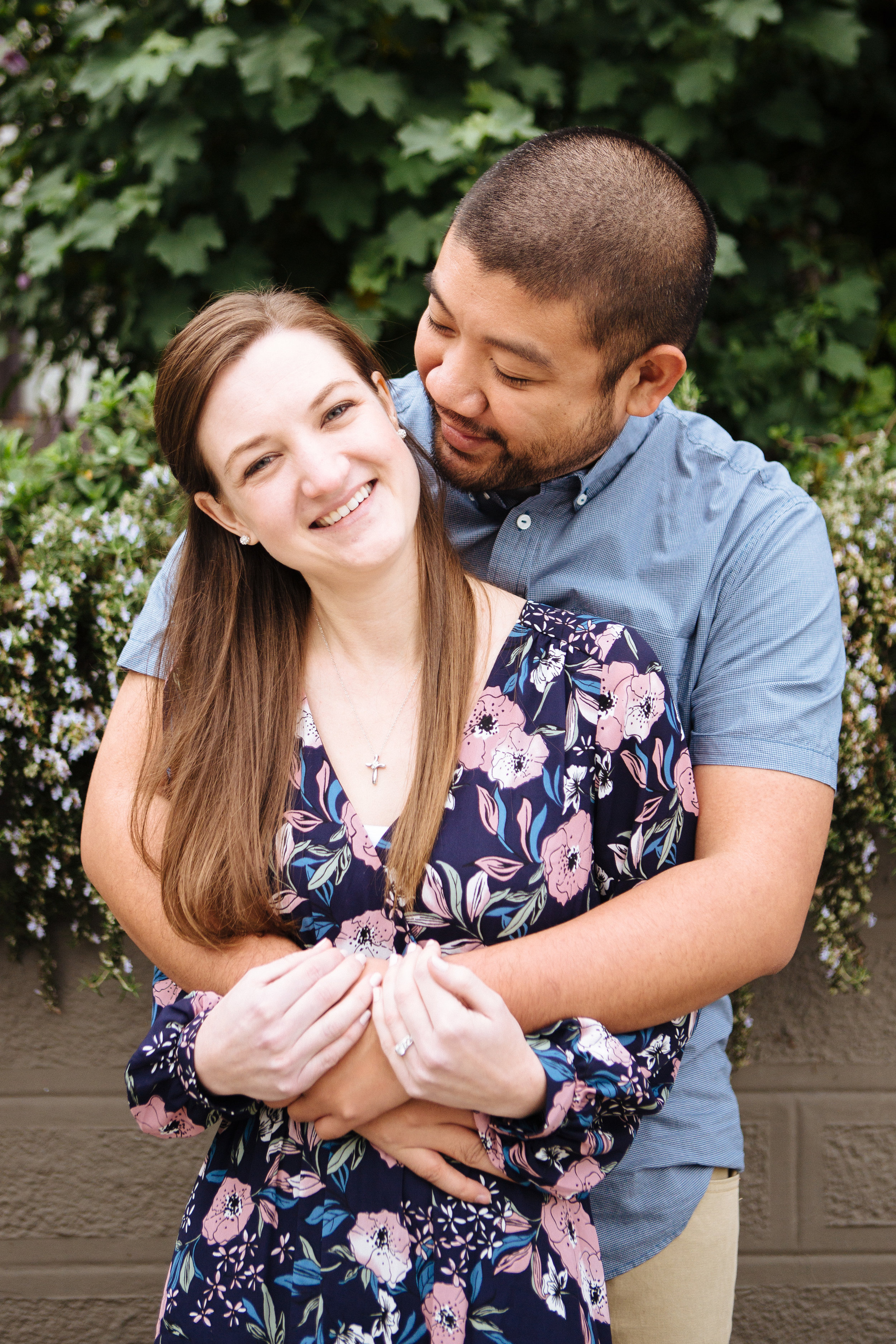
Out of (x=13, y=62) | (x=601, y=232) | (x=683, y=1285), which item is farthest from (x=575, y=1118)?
(x=13, y=62)

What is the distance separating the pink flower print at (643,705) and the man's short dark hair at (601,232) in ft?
1.66

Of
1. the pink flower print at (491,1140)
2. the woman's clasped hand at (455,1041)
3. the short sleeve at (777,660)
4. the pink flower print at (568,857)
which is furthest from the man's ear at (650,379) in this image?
the pink flower print at (491,1140)

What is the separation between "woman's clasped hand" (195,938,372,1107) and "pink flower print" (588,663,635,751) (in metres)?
0.40

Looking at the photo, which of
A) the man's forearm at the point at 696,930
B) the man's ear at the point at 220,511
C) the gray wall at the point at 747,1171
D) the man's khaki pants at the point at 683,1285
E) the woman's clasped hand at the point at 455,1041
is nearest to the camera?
the woman's clasped hand at the point at 455,1041

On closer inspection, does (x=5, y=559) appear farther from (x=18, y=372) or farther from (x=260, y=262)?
(x=18, y=372)

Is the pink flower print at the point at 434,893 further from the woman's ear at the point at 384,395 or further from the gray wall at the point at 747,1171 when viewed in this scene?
the gray wall at the point at 747,1171

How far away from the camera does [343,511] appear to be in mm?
1342

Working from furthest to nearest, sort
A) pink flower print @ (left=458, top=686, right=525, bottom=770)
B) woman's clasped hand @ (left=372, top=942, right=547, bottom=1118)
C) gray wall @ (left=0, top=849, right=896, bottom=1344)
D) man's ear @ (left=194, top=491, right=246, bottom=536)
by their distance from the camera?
gray wall @ (left=0, top=849, right=896, bottom=1344), man's ear @ (left=194, top=491, right=246, bottom=536), pink flower print @ (left=458, top=686, right=525, bottom=770), woman's clasped hand @ (left=372, top=942, right=547, bottom=1118)

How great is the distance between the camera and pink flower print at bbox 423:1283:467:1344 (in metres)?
1.20

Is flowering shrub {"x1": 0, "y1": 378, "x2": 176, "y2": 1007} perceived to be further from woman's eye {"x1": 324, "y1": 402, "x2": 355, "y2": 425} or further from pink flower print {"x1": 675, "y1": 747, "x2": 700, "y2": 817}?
pink flower print {"x1": 675, "y1": 747, "x2": 700, "y2": 817}

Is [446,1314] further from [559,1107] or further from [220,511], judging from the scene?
[220,511]

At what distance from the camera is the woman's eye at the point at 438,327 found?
1.63 meters

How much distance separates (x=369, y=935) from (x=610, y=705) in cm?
40

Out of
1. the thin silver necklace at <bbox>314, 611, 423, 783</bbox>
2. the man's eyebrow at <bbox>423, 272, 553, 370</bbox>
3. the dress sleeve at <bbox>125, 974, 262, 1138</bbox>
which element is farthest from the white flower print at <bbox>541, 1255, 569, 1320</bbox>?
the man's eyebrow at <bbox>423, 272, 553, 370</bbox>
